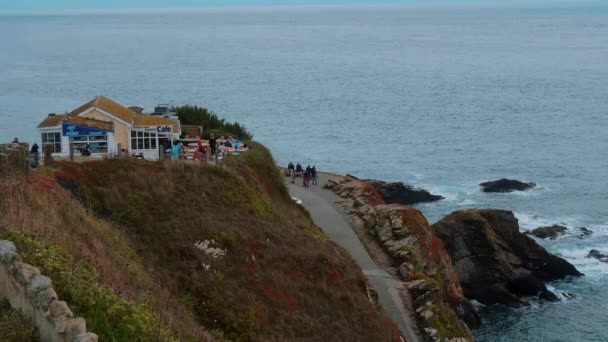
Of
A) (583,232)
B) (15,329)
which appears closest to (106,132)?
(15,329)

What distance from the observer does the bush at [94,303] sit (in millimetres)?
11203

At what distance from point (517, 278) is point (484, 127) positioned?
50.3 metres

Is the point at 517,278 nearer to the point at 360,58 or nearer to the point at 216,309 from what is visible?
the point at 216,309

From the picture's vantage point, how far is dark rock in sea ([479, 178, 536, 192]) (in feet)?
214

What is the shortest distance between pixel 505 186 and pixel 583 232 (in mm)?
11755

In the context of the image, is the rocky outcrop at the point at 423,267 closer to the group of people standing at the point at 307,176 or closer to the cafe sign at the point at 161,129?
the group of people standing at the point at 307,176

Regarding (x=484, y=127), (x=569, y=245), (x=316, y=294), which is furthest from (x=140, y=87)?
(x=316, y=294)

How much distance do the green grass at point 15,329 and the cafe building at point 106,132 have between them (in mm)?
21200

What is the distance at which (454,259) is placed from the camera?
41969 millimetres

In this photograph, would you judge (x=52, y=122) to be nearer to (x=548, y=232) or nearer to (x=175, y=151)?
(x=175, y=151)

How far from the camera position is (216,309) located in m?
21.4

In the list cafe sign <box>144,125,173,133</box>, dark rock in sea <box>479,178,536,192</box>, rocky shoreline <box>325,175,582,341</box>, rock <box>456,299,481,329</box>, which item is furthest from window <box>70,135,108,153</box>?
dark rock in sea <box>479,178,536,192</box>

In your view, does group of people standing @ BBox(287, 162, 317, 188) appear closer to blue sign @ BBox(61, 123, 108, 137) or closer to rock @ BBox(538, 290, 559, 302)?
rock @ BBox(538, 290, 559, 302)

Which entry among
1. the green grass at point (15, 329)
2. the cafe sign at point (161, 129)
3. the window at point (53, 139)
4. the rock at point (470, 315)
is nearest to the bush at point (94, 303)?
the green grass at point (15, 329)
